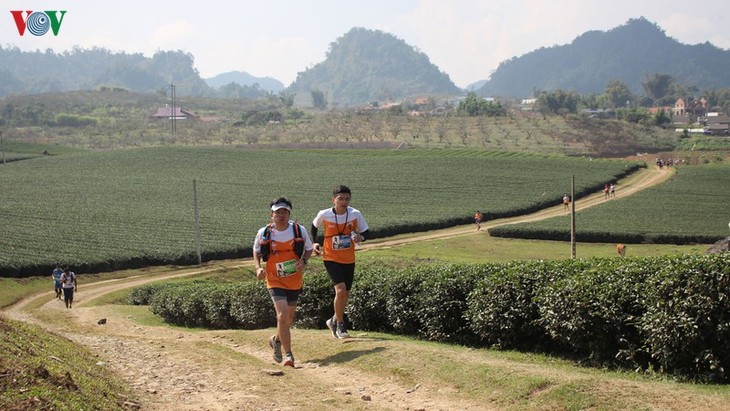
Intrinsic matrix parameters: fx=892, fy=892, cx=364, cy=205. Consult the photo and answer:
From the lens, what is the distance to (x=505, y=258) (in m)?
45.8

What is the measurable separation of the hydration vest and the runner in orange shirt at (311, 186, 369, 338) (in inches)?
40.0

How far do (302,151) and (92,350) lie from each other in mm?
94837

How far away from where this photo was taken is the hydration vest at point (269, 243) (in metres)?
12.1

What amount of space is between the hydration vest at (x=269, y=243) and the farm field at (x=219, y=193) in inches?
1211

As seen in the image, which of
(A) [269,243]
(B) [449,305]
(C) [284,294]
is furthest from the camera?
(B) [449,305]

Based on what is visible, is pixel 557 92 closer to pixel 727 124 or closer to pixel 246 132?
pixel 727 124

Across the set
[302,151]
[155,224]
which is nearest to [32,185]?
[155,224]

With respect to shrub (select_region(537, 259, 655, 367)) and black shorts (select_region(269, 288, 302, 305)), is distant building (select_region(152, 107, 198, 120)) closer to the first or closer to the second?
black shorts (select_region(269, 288, 302, 305))

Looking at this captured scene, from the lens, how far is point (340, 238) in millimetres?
13289

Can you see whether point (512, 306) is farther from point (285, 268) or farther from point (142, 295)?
point (142, 295)

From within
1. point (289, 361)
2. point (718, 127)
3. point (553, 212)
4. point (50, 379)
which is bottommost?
point (553, 212)

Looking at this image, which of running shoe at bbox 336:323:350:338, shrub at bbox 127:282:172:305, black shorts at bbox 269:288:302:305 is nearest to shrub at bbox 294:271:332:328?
running shoe at bbox 336:323:350:338

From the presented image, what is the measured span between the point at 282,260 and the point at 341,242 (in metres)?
1.38

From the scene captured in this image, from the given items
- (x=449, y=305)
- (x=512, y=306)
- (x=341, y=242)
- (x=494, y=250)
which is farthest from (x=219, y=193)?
(x=512, y=306)
